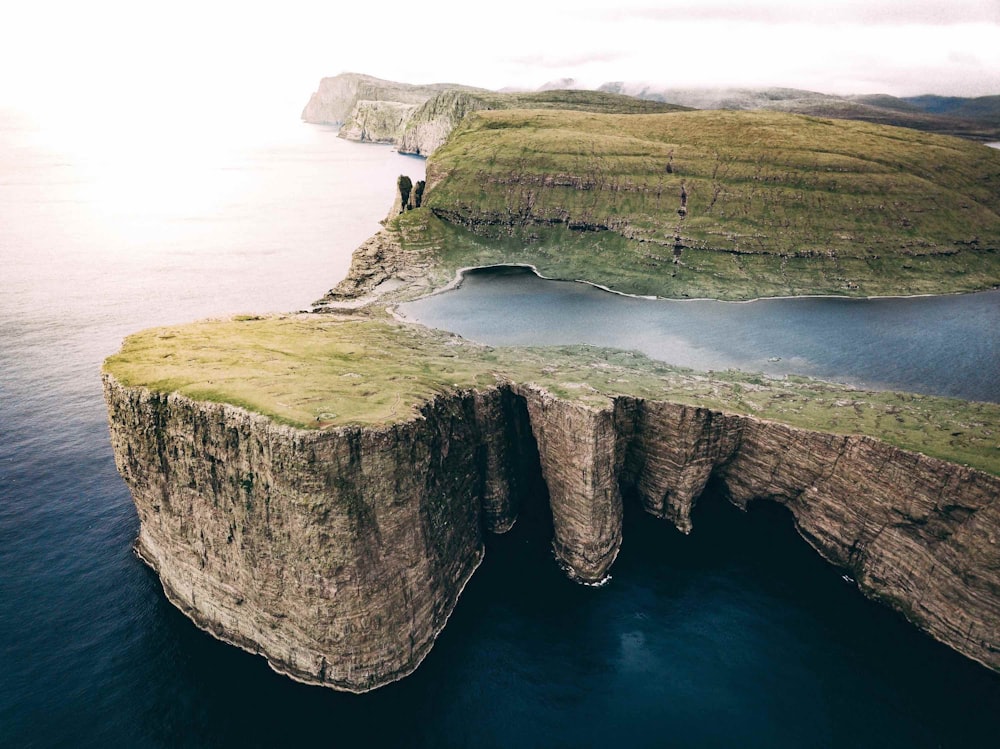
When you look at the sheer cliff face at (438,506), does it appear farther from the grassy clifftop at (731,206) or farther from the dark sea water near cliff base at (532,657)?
the grassy clifftop at (731,206)

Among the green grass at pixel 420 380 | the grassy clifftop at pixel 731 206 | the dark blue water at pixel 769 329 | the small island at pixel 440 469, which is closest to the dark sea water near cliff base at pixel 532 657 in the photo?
the small island at pixel 440 469

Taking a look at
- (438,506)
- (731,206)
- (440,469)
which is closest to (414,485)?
(440,469)

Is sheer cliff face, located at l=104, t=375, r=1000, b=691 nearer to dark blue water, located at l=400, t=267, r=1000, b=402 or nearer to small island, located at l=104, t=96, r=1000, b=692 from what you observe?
small island, located at l=104, t=96, r=1000, b=692

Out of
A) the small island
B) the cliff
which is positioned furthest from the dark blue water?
the cliff

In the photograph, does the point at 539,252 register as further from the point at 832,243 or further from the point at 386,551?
the point at 386,551

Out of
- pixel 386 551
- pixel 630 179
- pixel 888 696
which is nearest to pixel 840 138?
pixel 630 179
